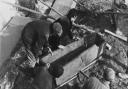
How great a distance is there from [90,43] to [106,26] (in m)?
1.06

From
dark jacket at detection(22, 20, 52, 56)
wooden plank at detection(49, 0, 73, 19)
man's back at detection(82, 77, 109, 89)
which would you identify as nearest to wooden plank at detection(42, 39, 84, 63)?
dark jacket at detection(22, 20, 52, 56)

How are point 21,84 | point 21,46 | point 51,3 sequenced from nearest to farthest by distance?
point 21,84
point 21,46
point 51,3

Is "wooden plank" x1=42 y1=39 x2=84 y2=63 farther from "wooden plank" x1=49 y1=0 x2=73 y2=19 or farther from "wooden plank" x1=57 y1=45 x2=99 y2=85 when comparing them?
"wooden plank" x1=49 y1=0 x2=73 y2=19

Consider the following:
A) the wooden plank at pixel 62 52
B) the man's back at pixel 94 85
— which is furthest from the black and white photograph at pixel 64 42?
the man's back at pixel 94 85

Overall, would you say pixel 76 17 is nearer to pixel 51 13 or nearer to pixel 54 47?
pixel 51 13

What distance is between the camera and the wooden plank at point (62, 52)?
6.97 m

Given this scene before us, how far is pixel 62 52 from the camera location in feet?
23.7

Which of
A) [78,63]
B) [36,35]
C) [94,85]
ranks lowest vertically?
[78,63]

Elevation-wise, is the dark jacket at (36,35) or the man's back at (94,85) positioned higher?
the dark jacket at (36,35)

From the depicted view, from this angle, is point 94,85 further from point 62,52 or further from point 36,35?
point 36,35

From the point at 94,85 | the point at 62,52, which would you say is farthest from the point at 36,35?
the point at 94,85

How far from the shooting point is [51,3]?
868 cm

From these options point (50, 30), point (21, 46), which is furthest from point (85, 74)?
point (21, 46)

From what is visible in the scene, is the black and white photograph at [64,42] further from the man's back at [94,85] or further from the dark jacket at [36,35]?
the man's back at [94,85]
